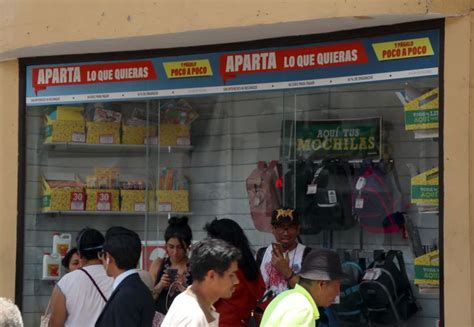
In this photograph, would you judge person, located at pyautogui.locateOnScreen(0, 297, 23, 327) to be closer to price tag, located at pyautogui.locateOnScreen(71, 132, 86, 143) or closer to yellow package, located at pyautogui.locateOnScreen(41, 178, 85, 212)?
yellow package, located at pyautogui.locateOnScreen(41, 178, 85, 212)

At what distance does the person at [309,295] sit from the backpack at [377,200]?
3.06 m

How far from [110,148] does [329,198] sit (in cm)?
225

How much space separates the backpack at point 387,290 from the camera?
8.62 metres

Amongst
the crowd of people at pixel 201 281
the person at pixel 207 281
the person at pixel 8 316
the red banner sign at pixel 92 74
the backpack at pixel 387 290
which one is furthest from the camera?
the red banner sign at pixel 92 74

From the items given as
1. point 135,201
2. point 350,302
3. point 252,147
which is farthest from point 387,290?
point 135,201

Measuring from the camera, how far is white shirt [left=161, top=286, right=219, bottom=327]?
5.14m

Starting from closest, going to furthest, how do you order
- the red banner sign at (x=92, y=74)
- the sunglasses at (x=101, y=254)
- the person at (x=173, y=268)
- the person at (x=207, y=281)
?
the person at (x=207, y=281), the sunglasses at (x=101, y=254), the person at (x=173, y=268), the red banner sign at (x=92, y=74)

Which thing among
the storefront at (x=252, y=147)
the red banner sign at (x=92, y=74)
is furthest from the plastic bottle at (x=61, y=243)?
the red banner sign at (x=92, y=74)

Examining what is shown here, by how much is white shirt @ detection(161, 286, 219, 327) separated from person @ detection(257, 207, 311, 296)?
3274 millimetres

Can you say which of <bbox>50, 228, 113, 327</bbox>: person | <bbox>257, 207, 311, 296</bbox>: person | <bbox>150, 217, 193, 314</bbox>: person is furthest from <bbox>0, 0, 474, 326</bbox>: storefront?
<bbox>50, 228, 113, 327</bbox>: person

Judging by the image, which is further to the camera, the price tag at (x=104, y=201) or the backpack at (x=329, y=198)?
the price tag at (x=104, y=201)

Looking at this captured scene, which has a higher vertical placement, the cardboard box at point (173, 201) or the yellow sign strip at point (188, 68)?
the yellow sign strip at point (188, 68)

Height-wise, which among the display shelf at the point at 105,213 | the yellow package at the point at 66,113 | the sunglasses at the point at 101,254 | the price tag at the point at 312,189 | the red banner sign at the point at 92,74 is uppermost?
the red banner sign at the point at 92,74

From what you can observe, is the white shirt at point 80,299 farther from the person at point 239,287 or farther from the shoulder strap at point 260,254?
the shoulder strap at point 260,254
